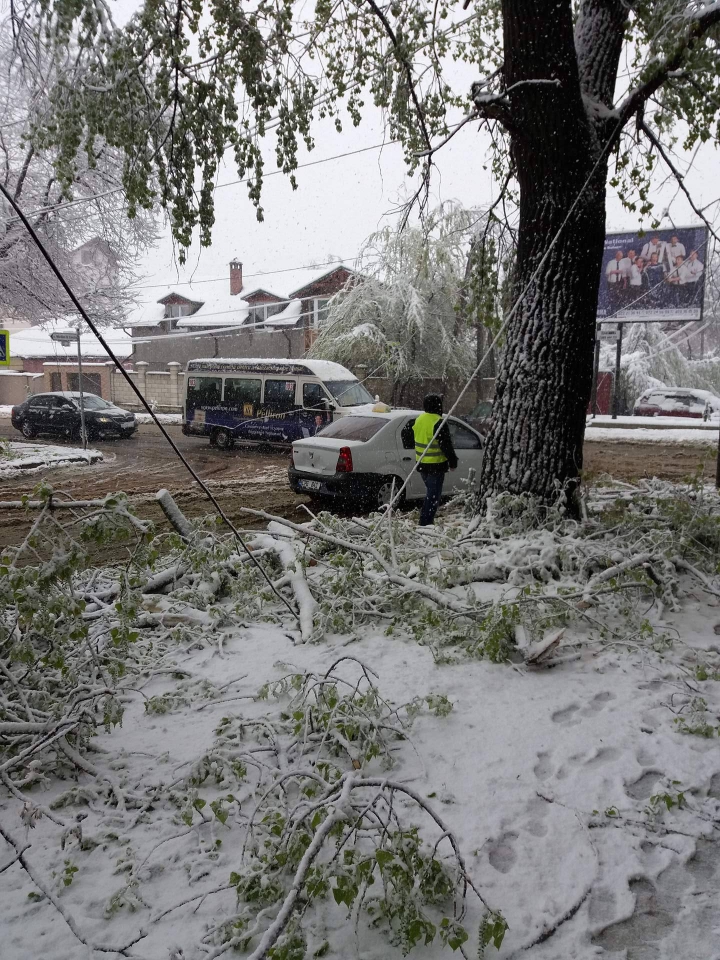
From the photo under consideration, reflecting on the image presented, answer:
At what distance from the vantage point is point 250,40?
5184mm

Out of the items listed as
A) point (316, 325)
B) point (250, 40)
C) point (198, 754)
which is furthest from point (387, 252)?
point (198, 754)

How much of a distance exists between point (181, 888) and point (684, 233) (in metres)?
24.9

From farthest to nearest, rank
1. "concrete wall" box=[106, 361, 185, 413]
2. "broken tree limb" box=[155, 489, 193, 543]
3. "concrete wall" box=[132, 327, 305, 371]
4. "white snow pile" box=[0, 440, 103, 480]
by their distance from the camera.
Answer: "concrete wall" box=[132, 327, 305, 371], "concrete wall" box=[106, 361, 185, 413], "white snow pile" box=[0, 440, 103, 480], "broken tree limb" box=[155, 489, 193, 543]

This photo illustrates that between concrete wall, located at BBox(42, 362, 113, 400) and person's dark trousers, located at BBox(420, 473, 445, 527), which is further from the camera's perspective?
concrete wall, located at BBox(42, 362, 113, 400)

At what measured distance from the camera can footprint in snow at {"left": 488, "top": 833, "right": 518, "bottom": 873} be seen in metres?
2.25

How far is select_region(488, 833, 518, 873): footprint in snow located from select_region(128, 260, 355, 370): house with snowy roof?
52.7 feet

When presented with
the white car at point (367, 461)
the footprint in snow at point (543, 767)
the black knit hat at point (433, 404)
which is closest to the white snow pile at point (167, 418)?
the white car at point (367, 461)

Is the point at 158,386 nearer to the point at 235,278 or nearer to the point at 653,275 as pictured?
the point at 235,278

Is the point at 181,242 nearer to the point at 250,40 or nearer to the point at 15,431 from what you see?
the point at 250,40

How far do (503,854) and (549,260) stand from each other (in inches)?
186

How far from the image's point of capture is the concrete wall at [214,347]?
17.6m

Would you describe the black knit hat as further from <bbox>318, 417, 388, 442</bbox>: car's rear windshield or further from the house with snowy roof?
the house with snowy roof

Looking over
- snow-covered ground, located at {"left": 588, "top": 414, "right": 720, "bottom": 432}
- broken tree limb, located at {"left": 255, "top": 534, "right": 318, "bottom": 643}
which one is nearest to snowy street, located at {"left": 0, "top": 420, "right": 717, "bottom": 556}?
broken tree limb, located at {"left": 255, "top": 534, "right": 318, "bottom": 643}

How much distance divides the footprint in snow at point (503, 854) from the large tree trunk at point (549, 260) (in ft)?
12.1
